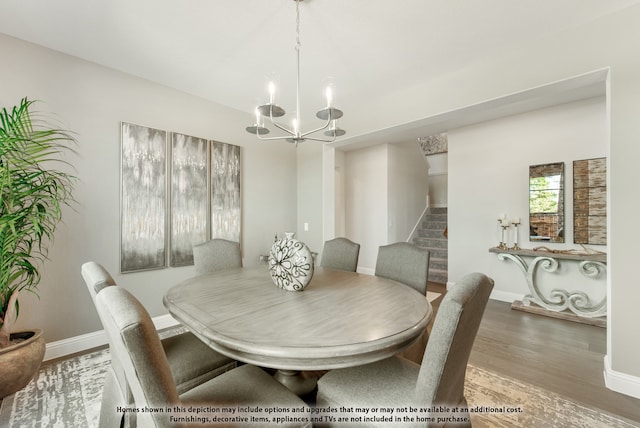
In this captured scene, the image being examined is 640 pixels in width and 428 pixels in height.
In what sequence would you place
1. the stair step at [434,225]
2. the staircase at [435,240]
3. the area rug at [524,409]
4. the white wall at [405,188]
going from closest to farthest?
the area rug at [524,409], the staircase at [435,240], the white wall at [405,188], the stair step at [434,225]

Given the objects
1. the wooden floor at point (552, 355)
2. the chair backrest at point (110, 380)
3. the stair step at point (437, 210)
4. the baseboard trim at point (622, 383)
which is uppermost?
the stair step at point (437, 210)

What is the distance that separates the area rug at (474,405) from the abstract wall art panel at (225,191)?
70.3 inches

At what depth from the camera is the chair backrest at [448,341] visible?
0.88 m

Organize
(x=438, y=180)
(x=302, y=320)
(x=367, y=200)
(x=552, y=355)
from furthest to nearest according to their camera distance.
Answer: (x=438, y=180)
(x=367, y=200)
(x=552, y=355)
(x=302, y=320)

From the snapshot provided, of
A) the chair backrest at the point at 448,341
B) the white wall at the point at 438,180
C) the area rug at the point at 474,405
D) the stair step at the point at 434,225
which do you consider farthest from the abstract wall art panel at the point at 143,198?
the white wall at the point at 438,180

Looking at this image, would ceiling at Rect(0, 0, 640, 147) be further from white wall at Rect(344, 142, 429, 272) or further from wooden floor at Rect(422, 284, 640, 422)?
wooden floor at Rect(422, 284, 640, 422)

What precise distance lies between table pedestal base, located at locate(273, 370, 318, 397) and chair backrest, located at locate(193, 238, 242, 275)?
47.7 inches

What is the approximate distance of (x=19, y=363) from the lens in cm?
175

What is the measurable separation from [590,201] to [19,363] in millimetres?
5668

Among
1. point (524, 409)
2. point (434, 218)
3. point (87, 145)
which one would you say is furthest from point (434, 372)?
point (434, 218)

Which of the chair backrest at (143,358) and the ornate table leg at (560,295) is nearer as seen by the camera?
the chair backrest at (143,358)

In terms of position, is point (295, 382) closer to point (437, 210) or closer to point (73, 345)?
point (73, 345)

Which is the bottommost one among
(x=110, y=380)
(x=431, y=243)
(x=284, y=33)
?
(x=110, y=380)

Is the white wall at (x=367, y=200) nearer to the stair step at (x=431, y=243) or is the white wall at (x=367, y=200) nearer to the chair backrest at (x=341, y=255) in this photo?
the stair step at (x=431, y=243)
